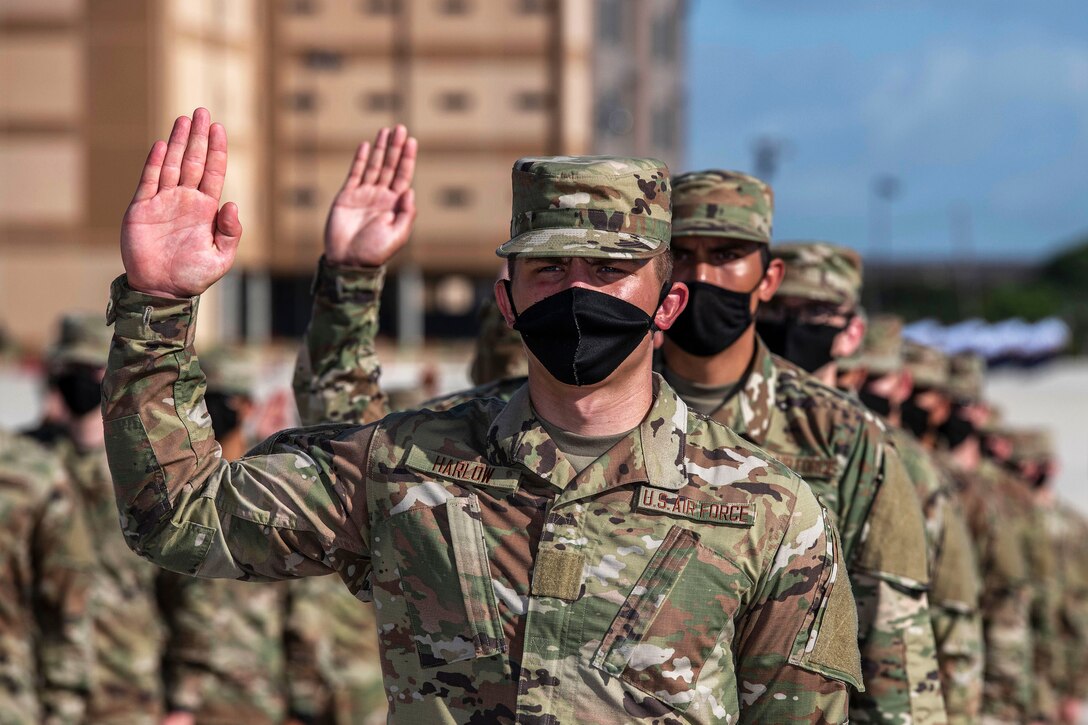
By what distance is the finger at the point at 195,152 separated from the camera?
305 cm

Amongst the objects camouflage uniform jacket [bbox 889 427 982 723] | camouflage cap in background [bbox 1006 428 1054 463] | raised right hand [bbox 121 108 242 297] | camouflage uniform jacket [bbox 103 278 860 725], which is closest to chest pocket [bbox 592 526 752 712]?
camouflage uniform jacket [bbox 103 278 860 725]

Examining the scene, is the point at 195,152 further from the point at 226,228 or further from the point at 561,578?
the point at 561,578

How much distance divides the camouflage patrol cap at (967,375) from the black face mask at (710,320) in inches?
242

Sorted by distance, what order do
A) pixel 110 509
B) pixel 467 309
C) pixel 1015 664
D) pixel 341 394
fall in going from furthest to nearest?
pixel 467 309
pixel 1015 664
pixel 110 509
pixel 341 394

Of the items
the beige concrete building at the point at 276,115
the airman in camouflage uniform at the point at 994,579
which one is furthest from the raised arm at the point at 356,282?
the beige concrete building at the point at 276,115

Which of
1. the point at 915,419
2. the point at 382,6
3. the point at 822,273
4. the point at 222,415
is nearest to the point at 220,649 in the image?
the point at 222,415

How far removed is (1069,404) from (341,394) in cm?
3646

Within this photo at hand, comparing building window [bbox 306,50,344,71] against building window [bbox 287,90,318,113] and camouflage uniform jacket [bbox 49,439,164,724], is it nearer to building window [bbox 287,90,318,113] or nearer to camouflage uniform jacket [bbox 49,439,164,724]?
building window [bbox 287,90,318,113]

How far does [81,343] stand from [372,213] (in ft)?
9.46

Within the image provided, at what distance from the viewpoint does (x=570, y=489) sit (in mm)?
3084

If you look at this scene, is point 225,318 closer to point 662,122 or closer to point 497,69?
point 497,69

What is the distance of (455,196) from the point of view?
2121 inches

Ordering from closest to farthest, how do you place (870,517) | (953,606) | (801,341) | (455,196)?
(870,517) → (801,341) → (953,606) → (455,196)

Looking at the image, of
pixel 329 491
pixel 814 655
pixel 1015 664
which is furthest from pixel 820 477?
pixel 1015 664
